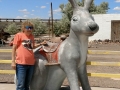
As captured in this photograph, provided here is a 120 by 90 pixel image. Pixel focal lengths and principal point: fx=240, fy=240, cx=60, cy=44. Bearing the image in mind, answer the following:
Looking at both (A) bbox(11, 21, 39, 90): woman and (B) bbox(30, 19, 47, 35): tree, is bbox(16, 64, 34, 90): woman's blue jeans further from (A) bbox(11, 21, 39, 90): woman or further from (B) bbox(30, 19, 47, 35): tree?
(B) bbox(30, 19, 47, 35): tree

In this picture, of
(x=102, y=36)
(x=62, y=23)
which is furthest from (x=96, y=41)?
(x=62, y=23)

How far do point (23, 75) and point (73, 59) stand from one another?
0.83 m

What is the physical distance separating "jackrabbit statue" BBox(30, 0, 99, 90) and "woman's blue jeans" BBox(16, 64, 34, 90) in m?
0.09

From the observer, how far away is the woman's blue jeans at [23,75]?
12.4ft

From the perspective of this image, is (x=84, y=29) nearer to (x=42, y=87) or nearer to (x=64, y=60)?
(x=64, y=60)

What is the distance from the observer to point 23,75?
12.4 ft

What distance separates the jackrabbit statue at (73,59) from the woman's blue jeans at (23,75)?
0.09 meters

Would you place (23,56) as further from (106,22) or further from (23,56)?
(106,22)

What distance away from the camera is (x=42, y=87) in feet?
13.0

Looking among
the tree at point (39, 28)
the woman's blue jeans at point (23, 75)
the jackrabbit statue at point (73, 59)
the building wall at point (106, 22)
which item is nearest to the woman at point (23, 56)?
the woman's blue jeans at point (23, 75)

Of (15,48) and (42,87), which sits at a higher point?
(15,48)

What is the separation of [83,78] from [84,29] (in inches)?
34.3

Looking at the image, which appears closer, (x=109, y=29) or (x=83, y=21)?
(x=83, y=21)

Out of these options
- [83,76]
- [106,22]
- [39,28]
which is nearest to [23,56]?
[83,76]
